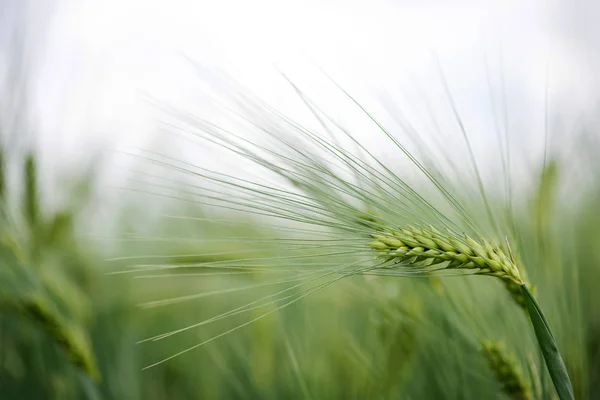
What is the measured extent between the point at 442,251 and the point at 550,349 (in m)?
0.08

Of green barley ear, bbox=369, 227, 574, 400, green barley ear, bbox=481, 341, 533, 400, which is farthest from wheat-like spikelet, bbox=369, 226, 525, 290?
green barley ear, bbox=481, 341, 533, 400

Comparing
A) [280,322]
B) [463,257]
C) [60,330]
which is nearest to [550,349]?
[463,257]

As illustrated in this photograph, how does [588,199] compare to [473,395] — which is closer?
[473,395]

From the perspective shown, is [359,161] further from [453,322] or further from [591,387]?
[591,387]


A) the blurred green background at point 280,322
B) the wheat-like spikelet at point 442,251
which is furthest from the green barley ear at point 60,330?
the wheat-like spikelet at point 442,251

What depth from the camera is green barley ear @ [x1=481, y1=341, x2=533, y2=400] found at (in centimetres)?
44

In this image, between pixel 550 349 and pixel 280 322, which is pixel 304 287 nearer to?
pixel 280 322

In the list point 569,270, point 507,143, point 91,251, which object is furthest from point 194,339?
point 507,143

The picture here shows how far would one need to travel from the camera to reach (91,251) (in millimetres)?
1076

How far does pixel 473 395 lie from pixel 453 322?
0.72ft

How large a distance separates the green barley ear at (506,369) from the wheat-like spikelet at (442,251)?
108mm

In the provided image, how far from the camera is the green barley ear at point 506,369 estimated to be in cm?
44

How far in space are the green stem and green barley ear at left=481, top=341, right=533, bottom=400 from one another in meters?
0.10

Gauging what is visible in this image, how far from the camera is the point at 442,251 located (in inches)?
14.1
